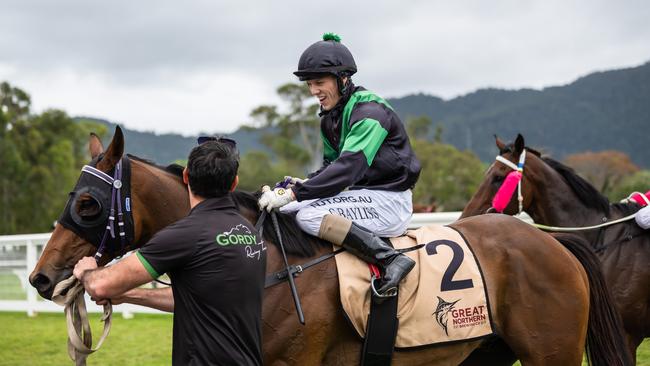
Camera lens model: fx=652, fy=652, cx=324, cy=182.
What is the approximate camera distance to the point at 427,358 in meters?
3.78

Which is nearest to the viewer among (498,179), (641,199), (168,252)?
(168,252)

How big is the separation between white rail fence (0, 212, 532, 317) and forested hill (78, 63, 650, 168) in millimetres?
46754

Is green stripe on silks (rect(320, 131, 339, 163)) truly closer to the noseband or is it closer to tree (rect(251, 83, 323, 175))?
the noseband

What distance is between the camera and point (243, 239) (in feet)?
9.41

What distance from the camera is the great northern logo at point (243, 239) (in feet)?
9.18

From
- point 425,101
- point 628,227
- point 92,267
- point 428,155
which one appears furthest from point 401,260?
point 425,101

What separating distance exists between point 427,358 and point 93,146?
7.62 ft

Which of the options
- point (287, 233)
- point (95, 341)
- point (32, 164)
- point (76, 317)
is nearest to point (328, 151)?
point (287, 233)

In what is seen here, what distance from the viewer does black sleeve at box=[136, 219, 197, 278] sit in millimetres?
2729

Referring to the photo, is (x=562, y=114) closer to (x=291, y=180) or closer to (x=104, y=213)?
(x=291, y=180)

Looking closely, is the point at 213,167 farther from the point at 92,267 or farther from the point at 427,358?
the point at 427,358

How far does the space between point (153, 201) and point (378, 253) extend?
51.0 inches

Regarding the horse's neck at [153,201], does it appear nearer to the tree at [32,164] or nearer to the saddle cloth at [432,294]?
the saddle cloth at [432,294]

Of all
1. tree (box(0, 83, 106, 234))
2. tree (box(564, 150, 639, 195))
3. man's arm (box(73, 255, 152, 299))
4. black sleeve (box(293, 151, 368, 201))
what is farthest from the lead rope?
tree (box(564, 150, 639, 195))
